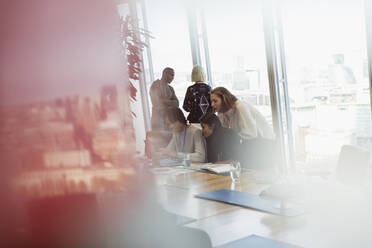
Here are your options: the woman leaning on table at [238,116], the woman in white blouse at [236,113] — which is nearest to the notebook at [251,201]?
the woman leaning on table at [238,116]

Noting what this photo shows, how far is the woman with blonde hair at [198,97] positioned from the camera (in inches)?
210

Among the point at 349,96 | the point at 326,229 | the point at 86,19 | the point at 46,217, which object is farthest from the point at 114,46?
the point at 349,96

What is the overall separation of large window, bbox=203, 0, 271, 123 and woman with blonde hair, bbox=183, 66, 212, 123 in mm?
427

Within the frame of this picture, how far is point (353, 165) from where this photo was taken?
106 inches

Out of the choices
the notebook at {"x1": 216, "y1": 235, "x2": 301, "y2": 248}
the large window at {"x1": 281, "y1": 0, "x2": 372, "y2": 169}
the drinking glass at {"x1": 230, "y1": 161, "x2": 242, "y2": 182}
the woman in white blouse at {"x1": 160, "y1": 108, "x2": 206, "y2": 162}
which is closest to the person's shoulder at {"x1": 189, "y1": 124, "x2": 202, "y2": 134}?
the woman in white blouse at {"x1": 160, "y1": 108, "x2": 206, "y2": 162}

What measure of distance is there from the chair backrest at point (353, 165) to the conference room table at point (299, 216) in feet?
1.13

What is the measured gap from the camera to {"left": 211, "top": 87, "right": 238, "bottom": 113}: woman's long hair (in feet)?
14.1

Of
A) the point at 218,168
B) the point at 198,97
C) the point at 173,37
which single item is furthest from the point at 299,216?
the point at 173,37

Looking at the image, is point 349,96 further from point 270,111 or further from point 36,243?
point 36,243

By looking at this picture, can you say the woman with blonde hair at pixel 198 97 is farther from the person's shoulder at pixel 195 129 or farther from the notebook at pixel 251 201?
the notebook at pixel 251 201

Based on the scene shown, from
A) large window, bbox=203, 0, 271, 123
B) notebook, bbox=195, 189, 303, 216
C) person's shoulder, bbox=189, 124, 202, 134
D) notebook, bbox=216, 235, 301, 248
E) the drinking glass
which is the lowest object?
notebook, bbox=195, 189, 303, 216

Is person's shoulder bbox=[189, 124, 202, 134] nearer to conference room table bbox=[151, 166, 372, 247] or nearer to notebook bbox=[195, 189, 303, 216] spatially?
conference room table bbox=[151, 166, 372, 247]

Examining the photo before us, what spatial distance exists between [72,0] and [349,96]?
4121 millimetres

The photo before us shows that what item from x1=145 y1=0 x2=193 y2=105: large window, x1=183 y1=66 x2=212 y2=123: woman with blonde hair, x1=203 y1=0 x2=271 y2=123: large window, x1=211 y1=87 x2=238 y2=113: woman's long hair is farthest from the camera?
x1=145 y1=0 x2=193 y2=105: large window
